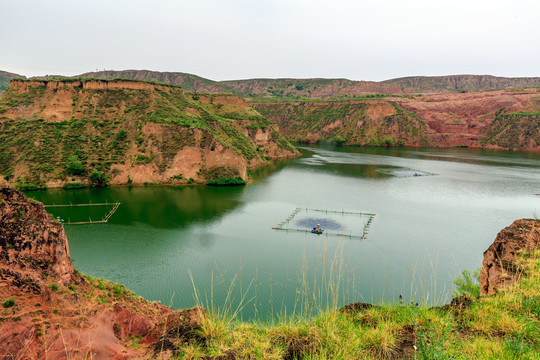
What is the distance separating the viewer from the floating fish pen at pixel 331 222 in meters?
31.6

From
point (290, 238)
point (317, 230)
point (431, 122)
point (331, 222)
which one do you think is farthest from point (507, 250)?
point (431, 122)

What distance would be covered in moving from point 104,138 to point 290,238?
44.3 metres

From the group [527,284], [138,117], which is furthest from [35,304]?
[138,117]

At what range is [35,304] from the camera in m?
8.78

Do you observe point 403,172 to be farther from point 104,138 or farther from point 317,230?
point 104,138

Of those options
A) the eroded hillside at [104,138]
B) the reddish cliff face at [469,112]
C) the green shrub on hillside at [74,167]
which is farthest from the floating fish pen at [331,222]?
the reddish cliff face at [469,112]

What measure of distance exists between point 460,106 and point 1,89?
205040 millimetres

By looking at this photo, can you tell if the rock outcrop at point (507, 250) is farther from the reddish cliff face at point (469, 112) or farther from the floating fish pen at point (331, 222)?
the reddish cliff face at point (469, 112)

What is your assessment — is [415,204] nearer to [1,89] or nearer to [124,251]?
[124,251]

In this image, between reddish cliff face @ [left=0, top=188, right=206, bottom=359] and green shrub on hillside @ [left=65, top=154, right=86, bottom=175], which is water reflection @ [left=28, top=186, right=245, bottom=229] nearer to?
green shrub on hillside @ [left=65, top=154, right=86, bottom=175]

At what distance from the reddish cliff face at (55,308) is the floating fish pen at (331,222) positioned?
2186 cm

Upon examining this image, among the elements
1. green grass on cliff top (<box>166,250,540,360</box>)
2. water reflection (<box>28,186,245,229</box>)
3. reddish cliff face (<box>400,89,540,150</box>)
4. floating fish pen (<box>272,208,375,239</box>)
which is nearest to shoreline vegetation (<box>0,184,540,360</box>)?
green grass on cliff top (<box>166,250,540,360</box>)

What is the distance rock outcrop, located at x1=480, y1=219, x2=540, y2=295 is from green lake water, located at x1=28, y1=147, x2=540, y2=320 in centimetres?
205

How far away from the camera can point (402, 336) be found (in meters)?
5.82
